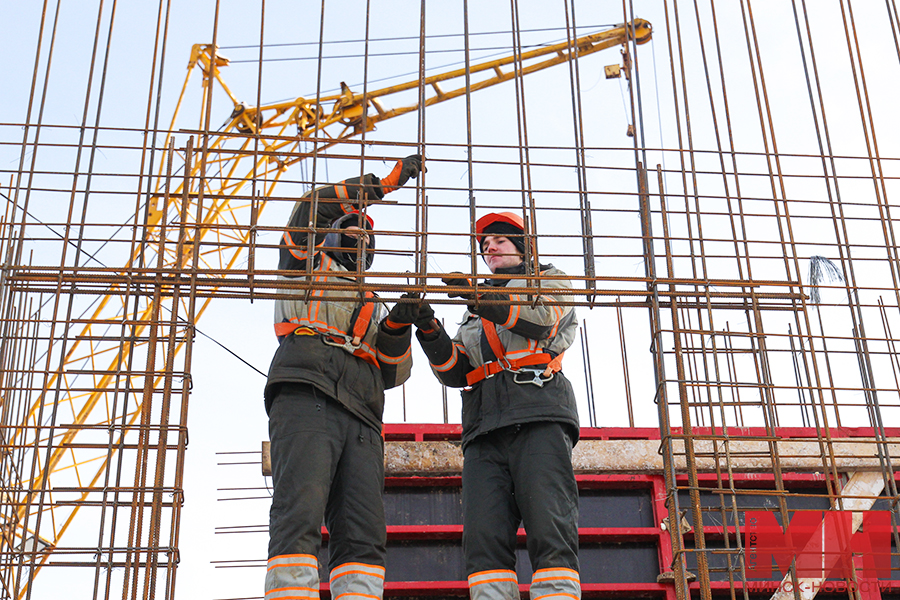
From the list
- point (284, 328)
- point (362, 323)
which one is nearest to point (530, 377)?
point (362, 323)

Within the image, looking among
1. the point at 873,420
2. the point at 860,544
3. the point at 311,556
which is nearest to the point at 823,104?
the point at 873,420

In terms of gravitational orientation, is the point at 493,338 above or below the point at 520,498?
above

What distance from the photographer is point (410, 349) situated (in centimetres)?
583

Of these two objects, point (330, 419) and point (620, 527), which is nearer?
point (330, 419)

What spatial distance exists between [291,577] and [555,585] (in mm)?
1299

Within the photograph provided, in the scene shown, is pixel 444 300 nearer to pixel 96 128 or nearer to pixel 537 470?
pixel 537 470

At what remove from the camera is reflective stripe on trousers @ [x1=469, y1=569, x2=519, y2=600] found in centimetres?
502

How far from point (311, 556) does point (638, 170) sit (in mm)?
2737

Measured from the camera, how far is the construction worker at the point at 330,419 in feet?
15.8

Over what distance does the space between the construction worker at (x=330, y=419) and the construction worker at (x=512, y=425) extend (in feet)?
1.30

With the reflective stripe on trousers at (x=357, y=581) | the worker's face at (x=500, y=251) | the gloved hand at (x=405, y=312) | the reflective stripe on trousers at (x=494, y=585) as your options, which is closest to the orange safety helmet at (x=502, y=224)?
the worker's face at (x=500, y=251)

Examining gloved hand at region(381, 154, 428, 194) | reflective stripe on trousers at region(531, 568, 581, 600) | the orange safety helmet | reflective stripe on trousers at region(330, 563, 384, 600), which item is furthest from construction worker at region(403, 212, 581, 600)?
gloved hand at region(381, 154, 428, 194)

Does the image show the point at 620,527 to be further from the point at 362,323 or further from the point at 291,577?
the point at 291,577

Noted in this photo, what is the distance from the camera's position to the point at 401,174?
6414mm
